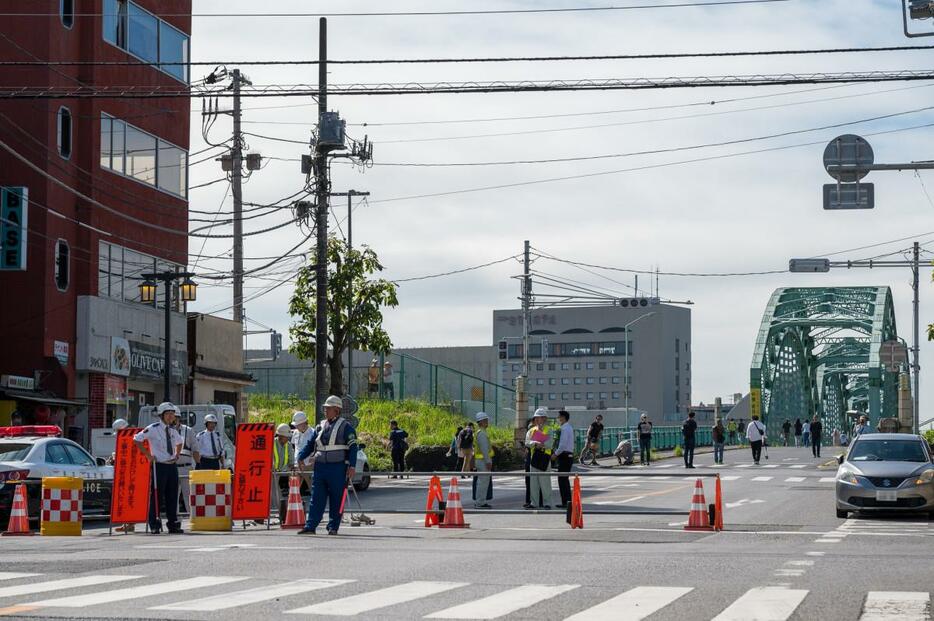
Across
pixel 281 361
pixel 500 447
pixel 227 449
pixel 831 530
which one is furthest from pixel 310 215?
pixel 281 361

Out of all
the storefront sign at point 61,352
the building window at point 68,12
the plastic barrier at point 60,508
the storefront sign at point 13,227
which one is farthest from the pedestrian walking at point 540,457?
the building window at point 68,12

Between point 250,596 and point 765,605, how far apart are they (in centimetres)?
401

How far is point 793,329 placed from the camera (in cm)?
11219

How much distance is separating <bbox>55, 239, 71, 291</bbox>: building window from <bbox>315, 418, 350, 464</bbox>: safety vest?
1999 centimetres

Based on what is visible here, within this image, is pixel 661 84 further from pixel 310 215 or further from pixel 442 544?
pixel 310 215

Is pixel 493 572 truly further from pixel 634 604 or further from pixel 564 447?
pixel 564 447

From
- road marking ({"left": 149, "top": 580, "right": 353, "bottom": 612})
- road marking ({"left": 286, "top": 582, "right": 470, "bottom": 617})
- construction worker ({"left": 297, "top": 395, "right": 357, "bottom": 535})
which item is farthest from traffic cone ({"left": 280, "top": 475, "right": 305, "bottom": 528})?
road marking ({"left": 286, "top": 582, "right": 470, "bottom": 617})

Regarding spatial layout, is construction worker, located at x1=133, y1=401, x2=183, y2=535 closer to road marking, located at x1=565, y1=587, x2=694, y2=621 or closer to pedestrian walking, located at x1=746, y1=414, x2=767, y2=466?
road marking, located at x1=565, y1=587, x2=694, y2=621

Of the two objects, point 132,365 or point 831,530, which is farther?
point 132,365

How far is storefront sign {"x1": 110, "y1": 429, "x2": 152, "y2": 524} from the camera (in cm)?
2109

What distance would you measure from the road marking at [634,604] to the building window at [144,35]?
1184 inches

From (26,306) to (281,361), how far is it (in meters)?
95.7

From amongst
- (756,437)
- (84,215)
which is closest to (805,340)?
(756,437)

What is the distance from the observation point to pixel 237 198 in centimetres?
4672
